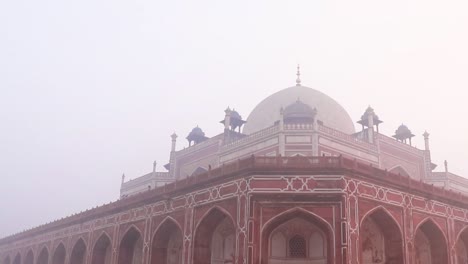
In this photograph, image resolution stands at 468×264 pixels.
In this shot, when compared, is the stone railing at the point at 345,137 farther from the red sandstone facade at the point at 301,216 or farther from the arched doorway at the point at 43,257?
the arched doorway at the point at 43,257

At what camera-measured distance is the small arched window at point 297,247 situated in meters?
21.1

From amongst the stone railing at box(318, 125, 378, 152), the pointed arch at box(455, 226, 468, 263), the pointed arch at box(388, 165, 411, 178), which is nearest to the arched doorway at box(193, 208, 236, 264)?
the stone railing at box(318, 125, 378, 152)

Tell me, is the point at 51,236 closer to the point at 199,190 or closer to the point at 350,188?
the point at 199,190

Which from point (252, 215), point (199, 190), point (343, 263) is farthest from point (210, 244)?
point (343, 263)

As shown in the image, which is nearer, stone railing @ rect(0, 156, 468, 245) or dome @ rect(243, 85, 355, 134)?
stone railing @ rect(0, 156, 468, 245)

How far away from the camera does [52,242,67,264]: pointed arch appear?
35688 millimetres

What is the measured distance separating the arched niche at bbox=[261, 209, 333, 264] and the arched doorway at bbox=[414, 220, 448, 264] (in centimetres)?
530

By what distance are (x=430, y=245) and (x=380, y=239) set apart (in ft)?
11.7

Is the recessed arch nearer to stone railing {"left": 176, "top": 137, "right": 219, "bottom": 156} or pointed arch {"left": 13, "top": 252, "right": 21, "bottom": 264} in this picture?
pointed arch {"left": 13, "top": 252, "right": 21, "bottom": 264}

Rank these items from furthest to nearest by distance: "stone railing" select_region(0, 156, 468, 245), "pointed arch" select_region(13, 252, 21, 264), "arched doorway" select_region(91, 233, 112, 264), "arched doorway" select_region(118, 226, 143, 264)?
"pointed arch" select_region(13, 252, 21, 264)
"arched doorway" select_region(91, 233, 112, 264)
"arched doorway" select_region(118, 226, 143, 264)
"stone railing" select_region(0, 156, 468, 245)

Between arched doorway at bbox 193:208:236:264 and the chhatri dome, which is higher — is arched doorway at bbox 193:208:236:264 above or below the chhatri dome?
below

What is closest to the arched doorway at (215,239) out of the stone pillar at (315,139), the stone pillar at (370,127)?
the stone pillar at (315,139)

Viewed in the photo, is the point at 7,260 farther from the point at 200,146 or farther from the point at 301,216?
the point at 301,216

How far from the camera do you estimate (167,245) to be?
2586 cm
